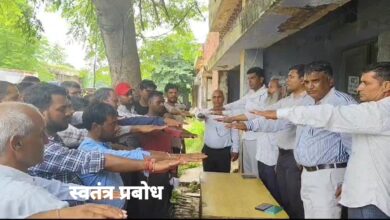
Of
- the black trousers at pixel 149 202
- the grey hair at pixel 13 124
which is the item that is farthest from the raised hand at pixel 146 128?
the grey hair at pixel 13 124

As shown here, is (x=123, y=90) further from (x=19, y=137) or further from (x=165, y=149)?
(x=19, y=137)

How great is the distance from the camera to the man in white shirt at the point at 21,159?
1.62 meters

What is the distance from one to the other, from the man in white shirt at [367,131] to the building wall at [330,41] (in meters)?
2.51

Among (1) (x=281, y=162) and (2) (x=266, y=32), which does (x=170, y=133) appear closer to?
(1) (x=281, y=162)

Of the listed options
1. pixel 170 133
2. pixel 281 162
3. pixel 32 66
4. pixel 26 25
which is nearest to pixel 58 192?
pixel 170 133

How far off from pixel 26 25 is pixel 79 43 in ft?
3.67

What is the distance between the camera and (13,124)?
1878mm

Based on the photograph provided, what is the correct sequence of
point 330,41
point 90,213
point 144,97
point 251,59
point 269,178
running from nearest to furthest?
point 90,213, point 269,178, point 144,97, point 251,59, point 330,41

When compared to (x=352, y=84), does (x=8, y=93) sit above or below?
below

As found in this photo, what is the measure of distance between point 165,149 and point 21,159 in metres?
Answer: 2.36

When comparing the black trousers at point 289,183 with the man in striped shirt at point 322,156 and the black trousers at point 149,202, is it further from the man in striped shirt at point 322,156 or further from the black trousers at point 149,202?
the black trousers at point 149,202

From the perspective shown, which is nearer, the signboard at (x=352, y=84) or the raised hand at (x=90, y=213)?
the raised hand at (x=90, y=213)

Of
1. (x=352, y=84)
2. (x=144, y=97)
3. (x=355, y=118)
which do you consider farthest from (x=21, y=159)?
(x=352, y=84)

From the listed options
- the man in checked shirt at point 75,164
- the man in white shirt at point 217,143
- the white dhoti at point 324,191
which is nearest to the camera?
the man in checked shirt at point 75,164
